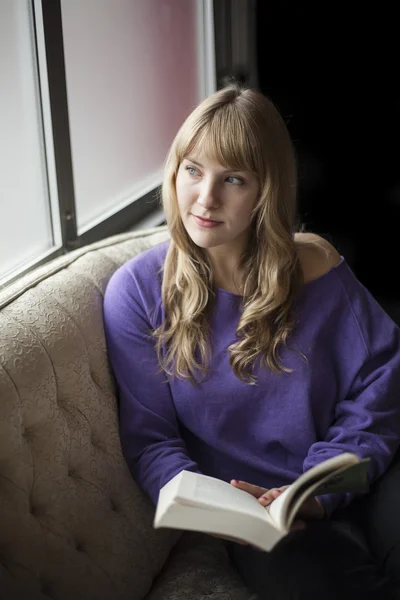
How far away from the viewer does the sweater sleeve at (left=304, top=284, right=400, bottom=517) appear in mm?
1388

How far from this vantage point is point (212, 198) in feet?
4.33

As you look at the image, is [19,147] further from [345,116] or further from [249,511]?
[345,116]

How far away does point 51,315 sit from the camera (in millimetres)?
1316

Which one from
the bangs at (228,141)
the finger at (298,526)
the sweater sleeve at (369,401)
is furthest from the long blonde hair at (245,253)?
the finger at (298,526)

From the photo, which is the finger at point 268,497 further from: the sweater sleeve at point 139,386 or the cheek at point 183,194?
the cheek at point 183,194

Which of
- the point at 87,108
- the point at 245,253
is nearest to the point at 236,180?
the point at 245,253

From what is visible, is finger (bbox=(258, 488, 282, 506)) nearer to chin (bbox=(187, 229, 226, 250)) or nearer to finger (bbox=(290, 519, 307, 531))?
finger (bbox=(290, 519, 307, 531))

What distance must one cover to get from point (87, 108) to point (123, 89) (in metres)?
0.30

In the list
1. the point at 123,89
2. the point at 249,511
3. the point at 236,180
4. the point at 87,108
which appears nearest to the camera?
the point at 249,511

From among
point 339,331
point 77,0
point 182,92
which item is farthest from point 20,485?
point 182,92

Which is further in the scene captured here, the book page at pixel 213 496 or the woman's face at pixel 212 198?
the woman's face at pixel 212 198

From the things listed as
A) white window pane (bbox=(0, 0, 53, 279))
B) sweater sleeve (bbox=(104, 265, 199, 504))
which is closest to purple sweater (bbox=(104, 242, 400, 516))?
sweater sleeve (bbox=(104, 265, 199, 504))

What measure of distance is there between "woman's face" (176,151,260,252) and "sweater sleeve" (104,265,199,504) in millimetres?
191

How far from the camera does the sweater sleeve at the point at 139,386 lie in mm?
1387
